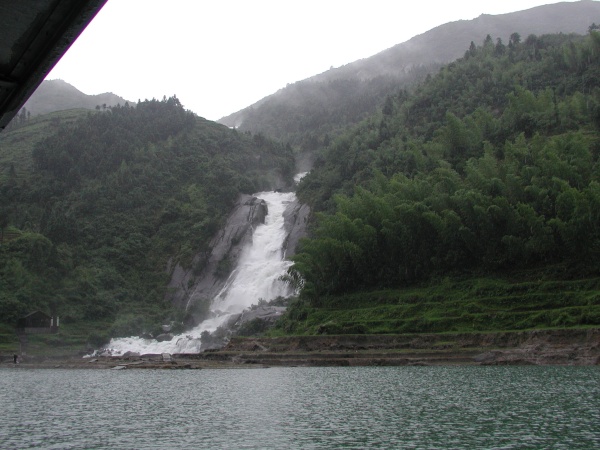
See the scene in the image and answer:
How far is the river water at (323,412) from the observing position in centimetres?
1235

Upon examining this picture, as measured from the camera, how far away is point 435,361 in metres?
31.1

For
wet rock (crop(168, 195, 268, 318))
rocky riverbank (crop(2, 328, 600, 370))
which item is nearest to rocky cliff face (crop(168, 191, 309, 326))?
wet rock (crop(168, 195, 268, 318))

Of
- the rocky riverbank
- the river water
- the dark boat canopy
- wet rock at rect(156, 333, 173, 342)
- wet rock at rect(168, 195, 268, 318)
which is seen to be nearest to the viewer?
the dark boat canopy

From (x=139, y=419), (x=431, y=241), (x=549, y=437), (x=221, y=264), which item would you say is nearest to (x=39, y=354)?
(x=221, y=264)

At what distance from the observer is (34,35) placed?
5652 millimetres

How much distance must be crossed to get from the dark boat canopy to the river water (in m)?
8.22

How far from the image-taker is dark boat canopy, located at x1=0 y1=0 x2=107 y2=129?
206 inches

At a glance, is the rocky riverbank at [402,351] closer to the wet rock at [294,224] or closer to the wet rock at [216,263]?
the wet rock at [216,263]

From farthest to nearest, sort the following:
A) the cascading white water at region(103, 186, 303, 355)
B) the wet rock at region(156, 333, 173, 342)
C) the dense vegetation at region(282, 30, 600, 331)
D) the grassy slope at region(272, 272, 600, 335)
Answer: the wet rock at region(156, 333, 173, 342)
the cascading white water at region(103, 186, 303, 355)
the dense vegetation at region(282, 30, 600, 331)
the grassy slope at region(272, 272, 600, 335)

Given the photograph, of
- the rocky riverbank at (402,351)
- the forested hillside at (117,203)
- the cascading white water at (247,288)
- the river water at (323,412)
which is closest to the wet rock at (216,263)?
the cascading white water at (247,288)

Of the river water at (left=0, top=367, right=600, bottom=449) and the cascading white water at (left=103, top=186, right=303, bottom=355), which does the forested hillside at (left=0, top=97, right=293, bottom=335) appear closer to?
the cascading white water at (left=103, top=186, right=303, bottom=355)

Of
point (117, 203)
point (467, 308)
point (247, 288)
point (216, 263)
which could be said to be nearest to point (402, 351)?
point (467, 308)

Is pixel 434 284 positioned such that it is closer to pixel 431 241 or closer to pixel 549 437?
pixel 431 241

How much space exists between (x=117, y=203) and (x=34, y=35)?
276ft
